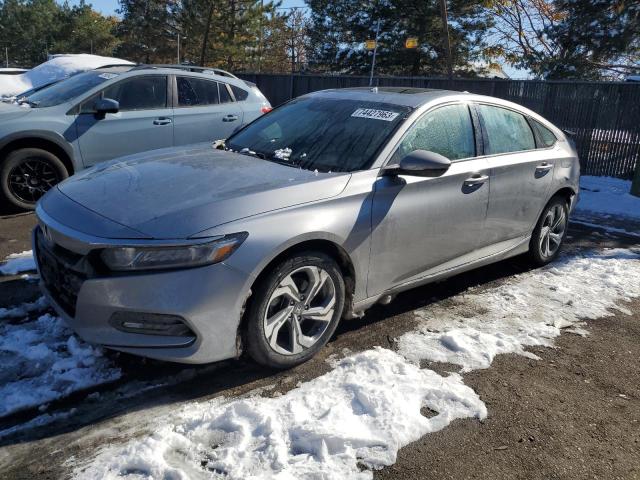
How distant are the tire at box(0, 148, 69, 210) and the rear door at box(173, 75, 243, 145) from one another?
1.53 meters

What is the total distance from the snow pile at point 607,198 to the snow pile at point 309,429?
6.41 m

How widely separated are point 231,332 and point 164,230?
0.63 m

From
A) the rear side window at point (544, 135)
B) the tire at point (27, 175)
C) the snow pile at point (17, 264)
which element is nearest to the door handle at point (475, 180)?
the rear side window at point (544, 135)

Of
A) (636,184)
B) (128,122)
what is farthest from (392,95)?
(636,184)

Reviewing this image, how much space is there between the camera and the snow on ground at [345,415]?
244 cm

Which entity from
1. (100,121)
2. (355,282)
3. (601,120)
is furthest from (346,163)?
(601,120)

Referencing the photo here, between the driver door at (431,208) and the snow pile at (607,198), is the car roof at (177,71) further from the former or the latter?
the snow pile at (607,198)

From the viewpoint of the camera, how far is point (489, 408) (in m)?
3.06

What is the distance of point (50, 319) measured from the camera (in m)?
3.66

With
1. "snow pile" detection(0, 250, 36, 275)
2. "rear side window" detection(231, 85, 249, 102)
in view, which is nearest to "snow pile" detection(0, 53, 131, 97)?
"rear side window" detection(231, 85, 249, 102)

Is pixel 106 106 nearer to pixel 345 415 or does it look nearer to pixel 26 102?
pixel 26 102

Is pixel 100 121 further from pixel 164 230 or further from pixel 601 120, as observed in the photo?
pixel 601 120

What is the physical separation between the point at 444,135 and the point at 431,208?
25.5 inches

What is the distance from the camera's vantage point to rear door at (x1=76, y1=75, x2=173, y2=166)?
20.8 ft
